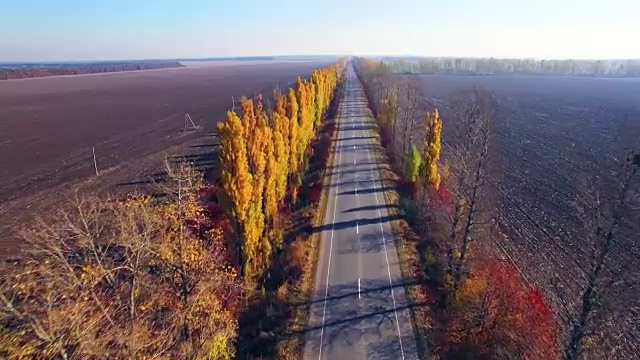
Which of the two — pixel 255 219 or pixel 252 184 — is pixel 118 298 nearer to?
pixel 255 219

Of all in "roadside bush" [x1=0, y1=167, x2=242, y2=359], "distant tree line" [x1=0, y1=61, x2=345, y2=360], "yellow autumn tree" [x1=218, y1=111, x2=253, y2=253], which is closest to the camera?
"roadside bush" [x1=0, y1=167, x2=242, y2=359]

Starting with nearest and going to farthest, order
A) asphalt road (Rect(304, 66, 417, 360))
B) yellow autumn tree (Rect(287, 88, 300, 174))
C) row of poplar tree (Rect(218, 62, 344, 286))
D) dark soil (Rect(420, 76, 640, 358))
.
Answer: asphalt road (Rect(304, 66, 417, 360)), dark soil (Rect(420, 76, 640, 358)), row of poplar tree (Rect(218, 62, 344, 286)), yellow autumn tree (Rect(287, 88, 300, 174))

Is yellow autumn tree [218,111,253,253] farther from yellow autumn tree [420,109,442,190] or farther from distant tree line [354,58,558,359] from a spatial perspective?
yellow autumn tree [420,109,442,190]

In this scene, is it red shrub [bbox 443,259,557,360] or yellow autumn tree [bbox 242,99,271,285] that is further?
yellow autumn tree [bbox 242,99,271,285]

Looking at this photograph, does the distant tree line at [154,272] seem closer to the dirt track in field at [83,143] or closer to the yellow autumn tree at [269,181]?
the yellow autumn tree at [269,181]

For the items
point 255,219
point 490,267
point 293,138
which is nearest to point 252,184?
point 255,219

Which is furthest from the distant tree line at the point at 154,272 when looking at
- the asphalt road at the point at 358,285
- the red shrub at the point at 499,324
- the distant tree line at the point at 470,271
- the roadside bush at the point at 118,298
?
the red shrub at the point at 499,324

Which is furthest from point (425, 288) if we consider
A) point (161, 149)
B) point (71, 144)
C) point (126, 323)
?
point (71, 144)

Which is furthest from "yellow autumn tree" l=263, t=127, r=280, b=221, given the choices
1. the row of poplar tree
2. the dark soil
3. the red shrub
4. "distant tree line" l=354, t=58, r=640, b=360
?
the dark soil
